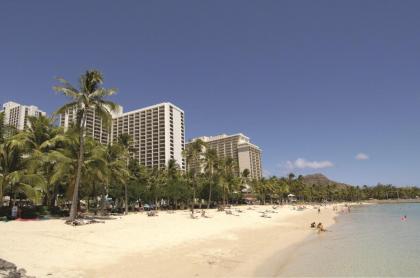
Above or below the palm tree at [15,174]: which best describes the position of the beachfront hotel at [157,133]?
above

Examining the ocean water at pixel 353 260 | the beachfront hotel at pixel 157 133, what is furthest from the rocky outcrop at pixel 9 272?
the beachfront hotel at pixel 157 133

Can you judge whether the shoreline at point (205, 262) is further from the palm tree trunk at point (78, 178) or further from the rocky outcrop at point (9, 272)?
the palm tree trunk at point (78, 178)

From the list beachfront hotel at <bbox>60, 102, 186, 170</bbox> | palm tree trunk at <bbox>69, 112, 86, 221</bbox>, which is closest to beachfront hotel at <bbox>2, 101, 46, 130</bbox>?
beachfront hotel at <bbox>60, 102, 186, 170</bbox>

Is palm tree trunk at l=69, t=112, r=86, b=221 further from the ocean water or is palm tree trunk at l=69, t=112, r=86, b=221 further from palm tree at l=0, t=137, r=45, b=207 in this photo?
the ocean water

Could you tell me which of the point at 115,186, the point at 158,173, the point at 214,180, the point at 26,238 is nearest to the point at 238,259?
the point at 26,238

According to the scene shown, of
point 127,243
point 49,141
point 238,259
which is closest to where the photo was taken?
point 238,259

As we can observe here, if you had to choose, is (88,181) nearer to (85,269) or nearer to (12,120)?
(85,269)

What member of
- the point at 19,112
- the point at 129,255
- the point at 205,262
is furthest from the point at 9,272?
the point at 19,112

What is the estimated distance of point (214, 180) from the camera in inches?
2928

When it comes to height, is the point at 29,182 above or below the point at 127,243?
above

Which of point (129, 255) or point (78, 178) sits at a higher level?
point (78, 178)

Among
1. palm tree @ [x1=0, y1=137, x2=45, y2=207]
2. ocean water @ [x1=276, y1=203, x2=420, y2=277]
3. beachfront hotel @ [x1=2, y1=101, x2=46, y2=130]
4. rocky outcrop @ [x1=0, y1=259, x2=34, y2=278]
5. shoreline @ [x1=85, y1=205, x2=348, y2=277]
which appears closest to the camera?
rocky outcrop @ [x1=0, y1=259, x2=34, y2=278]

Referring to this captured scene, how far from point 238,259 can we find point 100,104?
1650 centimetres

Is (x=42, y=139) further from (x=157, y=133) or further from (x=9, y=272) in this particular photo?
(x=157, y=133)
